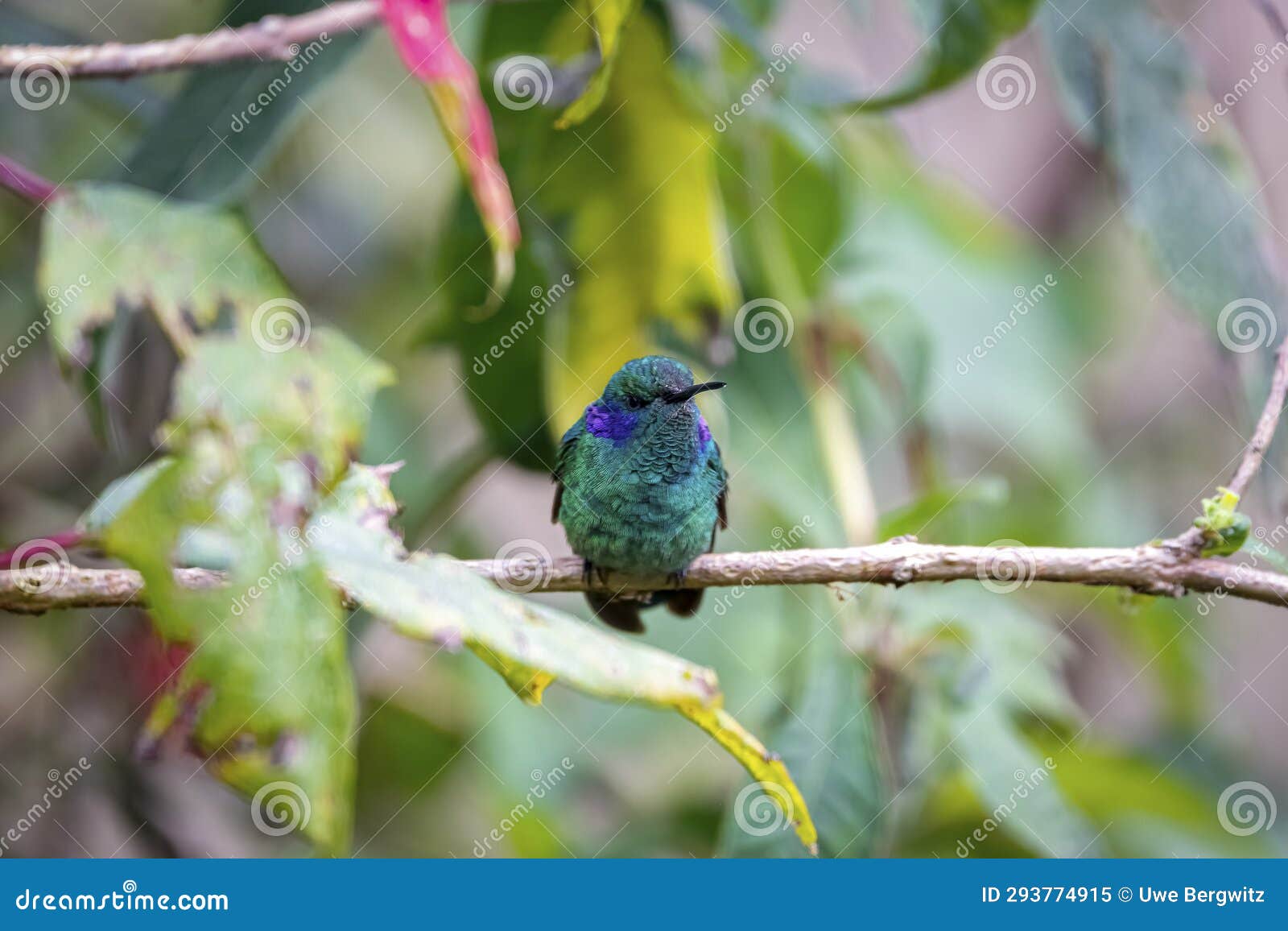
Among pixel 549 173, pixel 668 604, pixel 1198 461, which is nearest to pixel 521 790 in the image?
pixel 668 604

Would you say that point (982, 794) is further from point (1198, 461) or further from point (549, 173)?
point (1198, 461)

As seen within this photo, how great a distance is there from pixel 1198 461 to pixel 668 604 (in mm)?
3034

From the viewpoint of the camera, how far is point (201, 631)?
1089mm

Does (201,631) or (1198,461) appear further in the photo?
(1198,461)

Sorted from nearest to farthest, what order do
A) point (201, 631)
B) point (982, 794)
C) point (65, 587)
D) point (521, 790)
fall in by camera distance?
point (201, 631)
point (65, 587)
point (982, 794)
point (521, 790)

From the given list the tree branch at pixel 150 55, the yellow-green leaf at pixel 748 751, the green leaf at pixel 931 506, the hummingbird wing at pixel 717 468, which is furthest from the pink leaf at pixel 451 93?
the green leaf at pixel 931 506

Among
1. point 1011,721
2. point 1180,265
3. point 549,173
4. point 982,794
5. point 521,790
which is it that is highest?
point 1180,265

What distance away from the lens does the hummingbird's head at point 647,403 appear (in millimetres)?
2006
